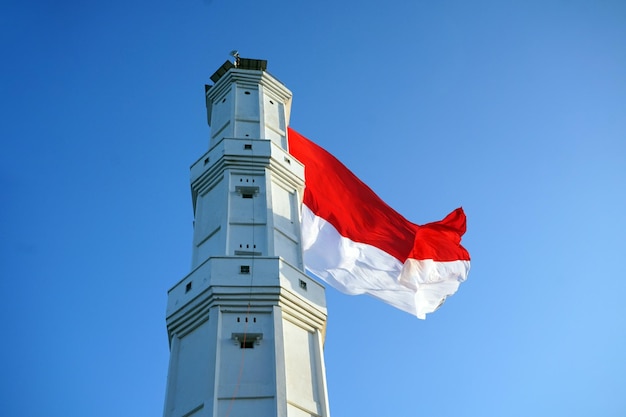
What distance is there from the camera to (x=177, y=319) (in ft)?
52.3

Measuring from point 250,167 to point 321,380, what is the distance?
297 inches

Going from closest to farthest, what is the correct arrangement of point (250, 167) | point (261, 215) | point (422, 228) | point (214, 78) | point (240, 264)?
point (240, 264) < point (261, 215) < point (250, 167) < point (422, 228) < point (214, 78)

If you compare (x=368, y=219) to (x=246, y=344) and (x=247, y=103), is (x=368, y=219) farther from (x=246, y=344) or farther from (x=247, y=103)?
(x=246, y=344)

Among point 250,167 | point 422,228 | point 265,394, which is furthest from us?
point 422,228

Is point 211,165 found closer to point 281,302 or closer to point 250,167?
point 250,167

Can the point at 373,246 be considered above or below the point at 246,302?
above

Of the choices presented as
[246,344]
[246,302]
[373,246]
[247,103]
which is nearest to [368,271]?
[373,246]

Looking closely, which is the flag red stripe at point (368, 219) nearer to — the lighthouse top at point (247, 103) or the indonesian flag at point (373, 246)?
Result: the indonesian flag at point (373, 246)

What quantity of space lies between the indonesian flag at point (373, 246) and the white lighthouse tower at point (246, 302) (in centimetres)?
168

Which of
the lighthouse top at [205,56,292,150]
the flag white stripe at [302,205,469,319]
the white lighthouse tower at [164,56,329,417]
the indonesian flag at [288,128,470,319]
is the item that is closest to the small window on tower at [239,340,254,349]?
the white lighthouse tower at [164,56,329,417]

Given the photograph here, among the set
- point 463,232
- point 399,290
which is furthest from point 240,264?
point 463,232

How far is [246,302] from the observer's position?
1551 cm

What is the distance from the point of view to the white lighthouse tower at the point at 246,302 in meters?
14.0

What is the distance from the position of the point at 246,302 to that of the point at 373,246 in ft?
23.1
